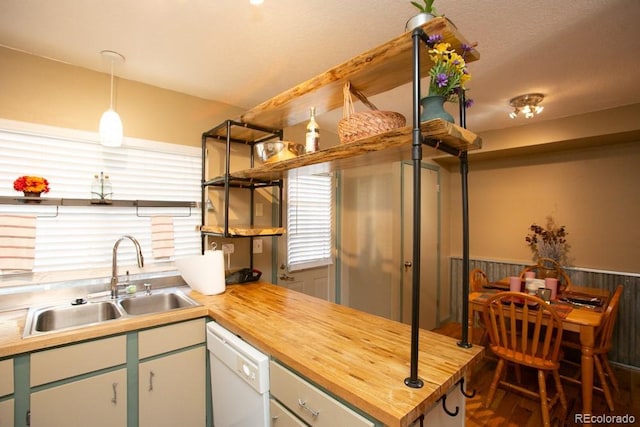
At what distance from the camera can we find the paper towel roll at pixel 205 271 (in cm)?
202

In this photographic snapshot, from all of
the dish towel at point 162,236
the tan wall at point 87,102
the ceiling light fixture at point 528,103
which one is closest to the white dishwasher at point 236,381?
the dish towel at point 162,236

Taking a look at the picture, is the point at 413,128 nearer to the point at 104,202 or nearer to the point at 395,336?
the point at 395,336

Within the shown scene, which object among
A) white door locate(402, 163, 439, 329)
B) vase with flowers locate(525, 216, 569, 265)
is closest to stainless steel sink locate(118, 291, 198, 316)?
white door locate(402, 163, 439, 329)

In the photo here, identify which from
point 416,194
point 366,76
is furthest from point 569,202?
Answer: point 416,194

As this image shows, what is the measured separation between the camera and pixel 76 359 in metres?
1.39

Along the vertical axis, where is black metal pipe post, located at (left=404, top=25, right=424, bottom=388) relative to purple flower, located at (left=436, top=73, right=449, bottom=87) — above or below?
below

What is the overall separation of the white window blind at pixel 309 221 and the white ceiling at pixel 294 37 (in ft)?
3.51

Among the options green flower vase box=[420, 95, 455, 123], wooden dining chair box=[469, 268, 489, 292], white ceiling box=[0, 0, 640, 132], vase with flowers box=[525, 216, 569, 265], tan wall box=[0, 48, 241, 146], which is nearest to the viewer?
green flower vase box=[420, 95, 455, 123]

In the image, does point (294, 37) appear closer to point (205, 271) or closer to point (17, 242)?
point (205, 271)

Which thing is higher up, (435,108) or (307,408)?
(435,108)

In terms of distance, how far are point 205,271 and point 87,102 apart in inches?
52.3

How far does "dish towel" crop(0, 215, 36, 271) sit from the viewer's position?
1.65m

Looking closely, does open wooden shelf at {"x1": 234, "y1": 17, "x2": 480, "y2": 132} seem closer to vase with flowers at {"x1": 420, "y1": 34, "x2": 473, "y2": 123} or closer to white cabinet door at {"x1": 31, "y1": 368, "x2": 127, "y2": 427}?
vase with flowers at {"x1": 420, "y1": 34, "x2": 473, "y2": 123}

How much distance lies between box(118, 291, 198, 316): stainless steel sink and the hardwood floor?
2.15 metres
